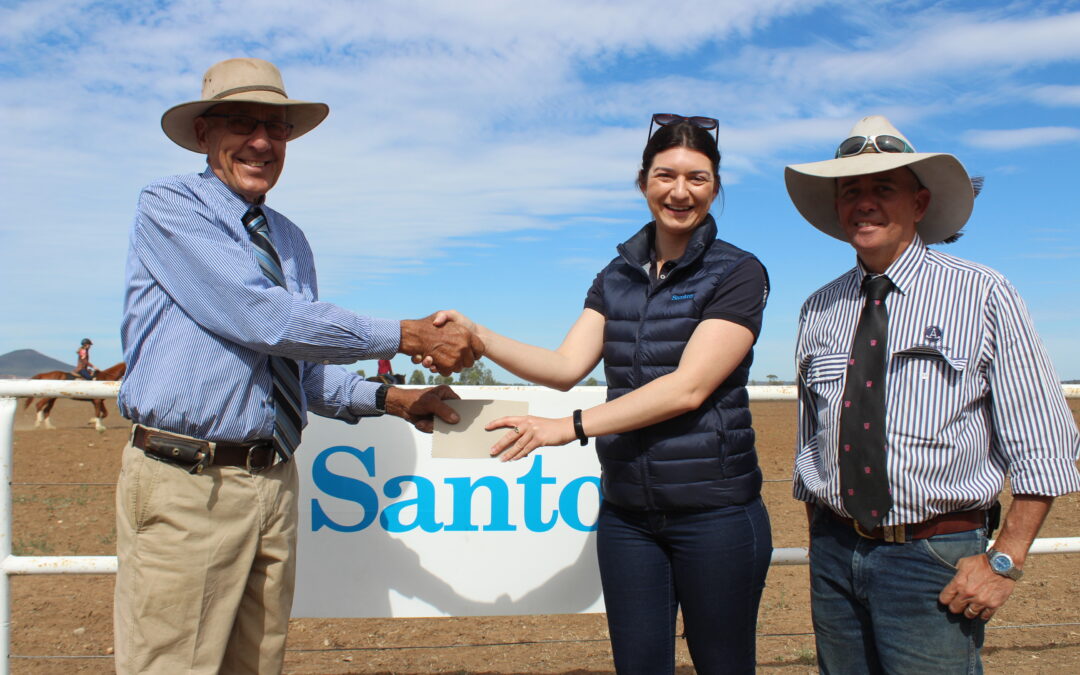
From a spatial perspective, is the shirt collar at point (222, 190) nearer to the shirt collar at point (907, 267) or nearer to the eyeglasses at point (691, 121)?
the eyeglasses at point (691, 121)

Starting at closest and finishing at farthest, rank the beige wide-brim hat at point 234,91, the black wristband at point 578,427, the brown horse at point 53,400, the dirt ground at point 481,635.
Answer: the black wristband at point 578,427
the beige wide-brim hat at point 234,91
the dirt ground at point 481,635
the brown horse at point 53,400

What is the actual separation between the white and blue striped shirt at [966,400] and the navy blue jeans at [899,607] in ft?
0.32

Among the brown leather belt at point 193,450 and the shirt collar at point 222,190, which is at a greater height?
the shirt collar at point 222,190

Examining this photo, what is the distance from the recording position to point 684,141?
2.51 meters

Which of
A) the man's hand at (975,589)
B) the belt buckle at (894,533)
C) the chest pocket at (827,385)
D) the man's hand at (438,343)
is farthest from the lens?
the man's hand at (438,343)

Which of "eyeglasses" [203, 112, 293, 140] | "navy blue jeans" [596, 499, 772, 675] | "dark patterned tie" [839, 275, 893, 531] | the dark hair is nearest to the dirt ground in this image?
"navy blue jeans" [596, 499, 772, 675]

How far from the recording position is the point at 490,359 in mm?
2904

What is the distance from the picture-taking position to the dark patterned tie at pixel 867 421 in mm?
2150

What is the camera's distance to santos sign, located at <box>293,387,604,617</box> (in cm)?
359

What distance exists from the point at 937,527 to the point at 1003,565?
0.54 ft

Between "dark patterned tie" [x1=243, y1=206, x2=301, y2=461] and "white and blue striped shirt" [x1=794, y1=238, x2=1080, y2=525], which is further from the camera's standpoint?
"dark patterned tie" [x1=243, y1=206, x2=301, y2=461]

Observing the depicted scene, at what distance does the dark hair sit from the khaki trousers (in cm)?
155

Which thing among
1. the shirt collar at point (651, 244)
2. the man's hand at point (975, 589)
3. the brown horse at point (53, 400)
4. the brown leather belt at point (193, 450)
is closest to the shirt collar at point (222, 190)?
the brown leather belt at point (193, 450)

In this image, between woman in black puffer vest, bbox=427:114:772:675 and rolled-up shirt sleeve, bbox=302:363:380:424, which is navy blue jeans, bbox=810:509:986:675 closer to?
woman in black puffer vest, bbox=427:114:772:675
